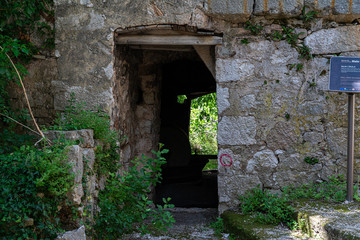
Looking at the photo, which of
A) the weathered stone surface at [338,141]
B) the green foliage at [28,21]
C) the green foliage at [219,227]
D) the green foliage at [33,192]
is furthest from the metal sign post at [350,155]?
the green foliage at [28,21]

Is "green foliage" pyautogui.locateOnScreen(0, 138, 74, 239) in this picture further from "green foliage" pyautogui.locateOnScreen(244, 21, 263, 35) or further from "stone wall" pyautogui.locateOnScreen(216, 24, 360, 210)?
"green foliage" pyautogui.locateOnScreen(244, 21, 263, 35)

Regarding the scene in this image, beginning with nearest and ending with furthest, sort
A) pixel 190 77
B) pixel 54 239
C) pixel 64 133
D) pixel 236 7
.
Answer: pixel 54 239, pixel 64 133, pixel 236 7, pixel 190 77

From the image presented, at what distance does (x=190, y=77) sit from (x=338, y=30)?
11.4 feet

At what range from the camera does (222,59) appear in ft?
12.0

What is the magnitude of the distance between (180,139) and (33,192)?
4.57m

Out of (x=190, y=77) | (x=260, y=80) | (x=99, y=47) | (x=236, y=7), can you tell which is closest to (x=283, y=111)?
(x=260, y=80)

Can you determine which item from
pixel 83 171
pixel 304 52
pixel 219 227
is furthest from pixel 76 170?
pixel 304 52

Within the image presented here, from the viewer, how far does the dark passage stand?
595 centimetres

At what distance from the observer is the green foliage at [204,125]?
10633 millimetres

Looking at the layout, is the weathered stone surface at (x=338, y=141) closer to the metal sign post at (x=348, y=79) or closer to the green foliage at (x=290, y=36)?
the metal sign post at (x=348, y=79)

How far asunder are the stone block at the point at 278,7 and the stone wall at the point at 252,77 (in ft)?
0.05

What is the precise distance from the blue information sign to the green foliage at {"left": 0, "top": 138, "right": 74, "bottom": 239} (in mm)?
2374

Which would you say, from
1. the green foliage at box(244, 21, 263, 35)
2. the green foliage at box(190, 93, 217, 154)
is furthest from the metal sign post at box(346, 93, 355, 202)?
the green foliage at box(190, 93, 217, 154)

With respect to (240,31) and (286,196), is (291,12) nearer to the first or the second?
(240,31)
